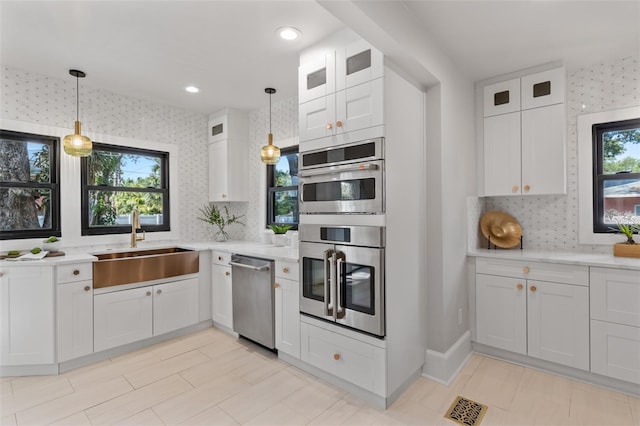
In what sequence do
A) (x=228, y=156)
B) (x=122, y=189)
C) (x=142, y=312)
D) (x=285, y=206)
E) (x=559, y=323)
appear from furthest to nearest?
(x=228, y=156) < (x=285, y=206) < (x=122, y=189) < (x=142, y=312) < (x=559, y=323)

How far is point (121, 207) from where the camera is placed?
149 inches

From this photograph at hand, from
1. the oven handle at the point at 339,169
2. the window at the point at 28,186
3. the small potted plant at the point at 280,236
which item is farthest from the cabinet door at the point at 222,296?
the window at the point at 28,186

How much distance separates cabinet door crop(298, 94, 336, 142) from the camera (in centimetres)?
238

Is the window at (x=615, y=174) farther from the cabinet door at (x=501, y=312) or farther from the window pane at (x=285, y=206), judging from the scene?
the window pane at (x=285, y=206)

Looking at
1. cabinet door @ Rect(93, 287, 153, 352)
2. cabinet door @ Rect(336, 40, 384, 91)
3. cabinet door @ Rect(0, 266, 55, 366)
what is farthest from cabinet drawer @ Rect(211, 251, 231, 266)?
cabinet door @ Rect(336, 40, 384, 91)

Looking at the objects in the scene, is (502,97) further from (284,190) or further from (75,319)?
(75,319)

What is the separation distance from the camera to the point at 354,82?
2256mm

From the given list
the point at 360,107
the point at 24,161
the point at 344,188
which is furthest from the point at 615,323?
the point at 24,161

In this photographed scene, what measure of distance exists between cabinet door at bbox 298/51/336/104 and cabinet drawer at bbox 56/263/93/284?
2366 millimetres

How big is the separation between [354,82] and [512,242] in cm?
219

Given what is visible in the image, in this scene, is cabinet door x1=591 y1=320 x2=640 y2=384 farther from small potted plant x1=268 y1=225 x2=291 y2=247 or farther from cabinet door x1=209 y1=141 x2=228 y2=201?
cabinet door x1=209 y1=141 x2=228 y2=201

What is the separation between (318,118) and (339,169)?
1.55 ft

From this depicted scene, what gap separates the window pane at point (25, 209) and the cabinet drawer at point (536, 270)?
4.29 meters

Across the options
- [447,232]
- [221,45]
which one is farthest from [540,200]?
[221,45]
